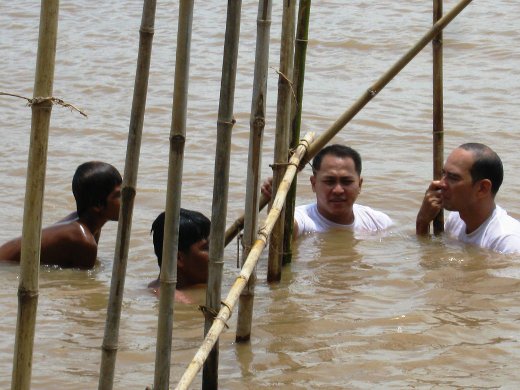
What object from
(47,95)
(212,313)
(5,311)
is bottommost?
(5,311)

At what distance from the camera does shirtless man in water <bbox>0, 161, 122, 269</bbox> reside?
5.73m

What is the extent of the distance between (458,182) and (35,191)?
370cm

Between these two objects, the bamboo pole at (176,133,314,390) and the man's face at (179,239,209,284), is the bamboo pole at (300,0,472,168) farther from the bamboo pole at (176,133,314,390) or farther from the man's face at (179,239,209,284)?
the man's face at (179,239,209,284)

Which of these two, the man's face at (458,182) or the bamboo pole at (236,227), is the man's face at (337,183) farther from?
Answer: the bamboo pole at (236,227)

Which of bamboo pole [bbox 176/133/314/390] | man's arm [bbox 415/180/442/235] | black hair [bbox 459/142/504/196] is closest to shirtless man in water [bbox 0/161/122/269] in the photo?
bamboo pole [bbox 176/133/314/390]

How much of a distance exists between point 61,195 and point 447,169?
2.73m

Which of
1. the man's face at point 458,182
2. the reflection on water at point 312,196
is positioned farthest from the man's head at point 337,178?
the man's face at point 458,182

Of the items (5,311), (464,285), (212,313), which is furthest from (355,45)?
(212,313)

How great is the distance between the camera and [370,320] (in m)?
4.80

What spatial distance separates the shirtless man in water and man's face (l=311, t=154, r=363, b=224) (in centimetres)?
121

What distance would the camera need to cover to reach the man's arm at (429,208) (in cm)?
607

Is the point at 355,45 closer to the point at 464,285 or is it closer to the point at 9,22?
the point at 9,22

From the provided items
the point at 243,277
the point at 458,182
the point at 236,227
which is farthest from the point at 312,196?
the point at 243,277

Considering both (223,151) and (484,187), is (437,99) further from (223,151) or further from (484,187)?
(223,151)
